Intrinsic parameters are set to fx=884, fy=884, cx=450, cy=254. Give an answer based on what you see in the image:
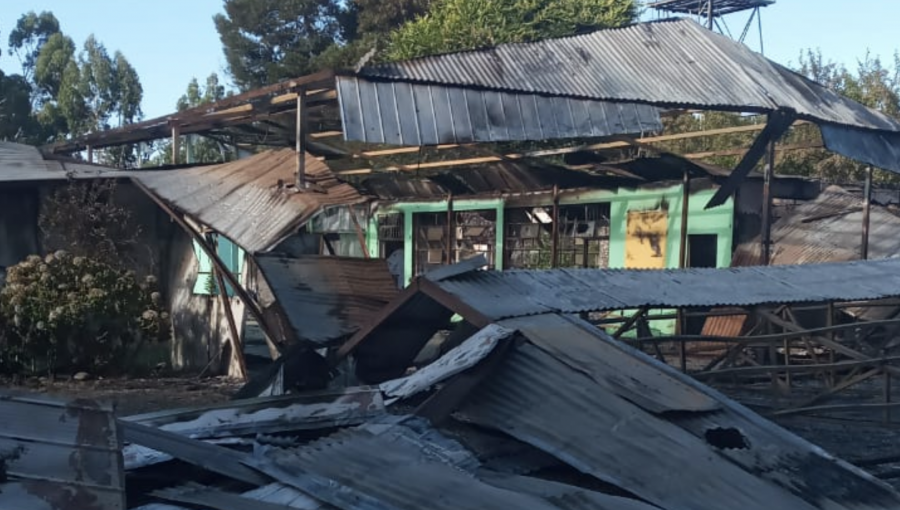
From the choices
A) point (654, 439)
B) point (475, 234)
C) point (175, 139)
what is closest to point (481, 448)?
point (654, 439)

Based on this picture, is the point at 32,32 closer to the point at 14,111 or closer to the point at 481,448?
the point at 14,111

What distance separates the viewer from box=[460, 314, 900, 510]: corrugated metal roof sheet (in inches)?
144

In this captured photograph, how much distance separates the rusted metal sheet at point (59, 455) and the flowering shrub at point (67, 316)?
809 centimetres

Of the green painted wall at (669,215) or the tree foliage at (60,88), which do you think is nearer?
the green painted wall at (669,215)

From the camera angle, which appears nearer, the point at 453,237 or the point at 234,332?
the point at 234,332

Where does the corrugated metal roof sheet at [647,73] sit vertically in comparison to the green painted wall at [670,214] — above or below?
above

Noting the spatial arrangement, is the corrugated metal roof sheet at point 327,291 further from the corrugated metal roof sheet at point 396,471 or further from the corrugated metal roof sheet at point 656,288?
the corrugated metal roof sheet at point 396,471

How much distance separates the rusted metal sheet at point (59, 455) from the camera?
9.91 feet

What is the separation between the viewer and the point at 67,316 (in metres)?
10.9

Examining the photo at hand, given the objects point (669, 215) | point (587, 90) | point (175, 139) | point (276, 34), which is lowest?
point (669, 215)

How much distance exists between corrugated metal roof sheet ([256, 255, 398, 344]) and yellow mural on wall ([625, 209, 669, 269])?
27.1 feet

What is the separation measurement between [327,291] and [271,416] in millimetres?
2588

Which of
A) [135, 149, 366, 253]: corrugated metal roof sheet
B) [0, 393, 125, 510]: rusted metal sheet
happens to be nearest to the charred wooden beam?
[135, 149, 366, 253]: corrugated metal roof sheet

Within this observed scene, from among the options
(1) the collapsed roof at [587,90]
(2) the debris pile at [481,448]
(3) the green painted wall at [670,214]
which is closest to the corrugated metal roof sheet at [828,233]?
(3) the green painted wall at [670,214]
